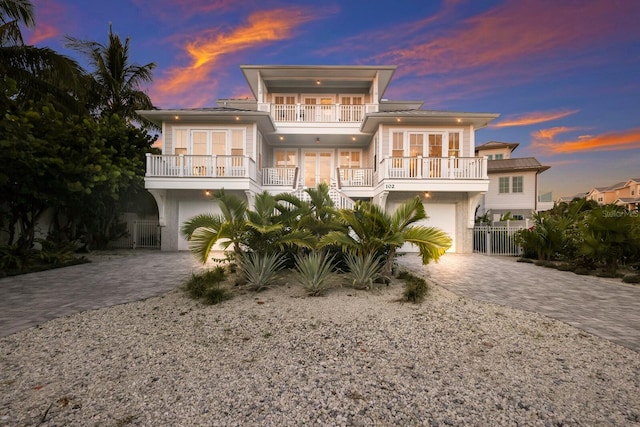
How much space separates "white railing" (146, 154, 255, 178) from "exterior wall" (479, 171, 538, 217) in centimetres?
1984

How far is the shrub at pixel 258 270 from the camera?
6277 mm

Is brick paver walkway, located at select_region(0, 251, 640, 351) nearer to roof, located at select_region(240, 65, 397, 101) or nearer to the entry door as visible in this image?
the entry door

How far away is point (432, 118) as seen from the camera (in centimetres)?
1389

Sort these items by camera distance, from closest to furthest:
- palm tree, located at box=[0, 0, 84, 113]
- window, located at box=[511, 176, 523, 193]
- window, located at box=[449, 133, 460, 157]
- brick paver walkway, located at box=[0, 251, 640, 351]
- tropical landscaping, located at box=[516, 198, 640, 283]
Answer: brick paver walkway, located at box=[0, 251, 640, 351] → tropical landscaping, located at box=[516, 198, 640, 283] → palm tree, located at box=[0, 0, 84, 113] → window, located at box=[449, 133, 460, 157] → window, located at box=[511, 176, 523, 193]

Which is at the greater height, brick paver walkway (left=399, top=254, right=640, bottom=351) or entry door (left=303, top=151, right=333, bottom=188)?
entry door (left=303, top=151, right=333, bottom=188)

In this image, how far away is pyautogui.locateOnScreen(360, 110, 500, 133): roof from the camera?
1353 centimetres

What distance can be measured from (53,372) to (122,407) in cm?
132

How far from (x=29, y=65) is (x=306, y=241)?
12916 millimetres

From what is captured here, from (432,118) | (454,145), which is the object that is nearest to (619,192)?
(454,145)

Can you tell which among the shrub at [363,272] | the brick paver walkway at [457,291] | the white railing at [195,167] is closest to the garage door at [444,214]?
the brick paver walkway at [457,291]

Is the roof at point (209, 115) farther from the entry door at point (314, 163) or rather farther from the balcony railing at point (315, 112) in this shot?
the entry door at point (314, 163)

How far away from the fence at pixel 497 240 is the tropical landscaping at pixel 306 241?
945 cm

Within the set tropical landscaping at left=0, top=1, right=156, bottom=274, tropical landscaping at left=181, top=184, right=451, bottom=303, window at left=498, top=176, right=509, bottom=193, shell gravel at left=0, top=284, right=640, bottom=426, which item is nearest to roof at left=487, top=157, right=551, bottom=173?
window at left=498, top=176, right=509, bottom=193

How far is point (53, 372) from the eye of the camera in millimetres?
3000
